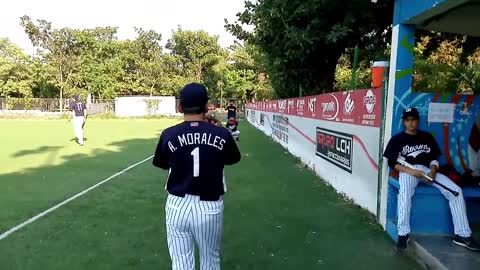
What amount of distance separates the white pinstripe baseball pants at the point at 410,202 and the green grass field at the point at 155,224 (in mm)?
391

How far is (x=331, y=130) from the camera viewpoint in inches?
374

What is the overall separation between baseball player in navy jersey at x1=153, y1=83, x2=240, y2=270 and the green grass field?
1.59m

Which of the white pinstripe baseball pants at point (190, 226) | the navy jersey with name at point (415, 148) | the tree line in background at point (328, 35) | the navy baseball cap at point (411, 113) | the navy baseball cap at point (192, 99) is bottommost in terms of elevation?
the white pinstripe baseball pants at point (190, 226)

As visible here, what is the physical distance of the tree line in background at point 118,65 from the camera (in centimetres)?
5917

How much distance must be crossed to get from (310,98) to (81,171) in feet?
20.1

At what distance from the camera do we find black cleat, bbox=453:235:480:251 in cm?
473

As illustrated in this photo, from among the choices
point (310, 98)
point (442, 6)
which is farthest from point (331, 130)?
point (442, 6)

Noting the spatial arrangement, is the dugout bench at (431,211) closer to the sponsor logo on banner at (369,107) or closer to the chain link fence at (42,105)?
the sponsor logo on banner at (369,107)

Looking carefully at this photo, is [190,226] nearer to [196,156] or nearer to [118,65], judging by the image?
[196,156]

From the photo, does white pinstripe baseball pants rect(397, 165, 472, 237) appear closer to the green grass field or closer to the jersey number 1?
the green grass field

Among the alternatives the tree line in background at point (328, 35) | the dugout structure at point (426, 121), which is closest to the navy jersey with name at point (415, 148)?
the dugout structure at point (426, 121)

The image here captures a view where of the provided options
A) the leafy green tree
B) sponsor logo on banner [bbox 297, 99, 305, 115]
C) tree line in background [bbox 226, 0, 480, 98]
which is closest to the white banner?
the leafy green tree

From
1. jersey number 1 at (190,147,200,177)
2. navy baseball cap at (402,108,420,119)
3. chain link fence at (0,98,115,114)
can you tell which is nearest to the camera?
jersey number 1 at (190,147,200,177)

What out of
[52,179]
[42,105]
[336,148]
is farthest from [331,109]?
[42,105]
